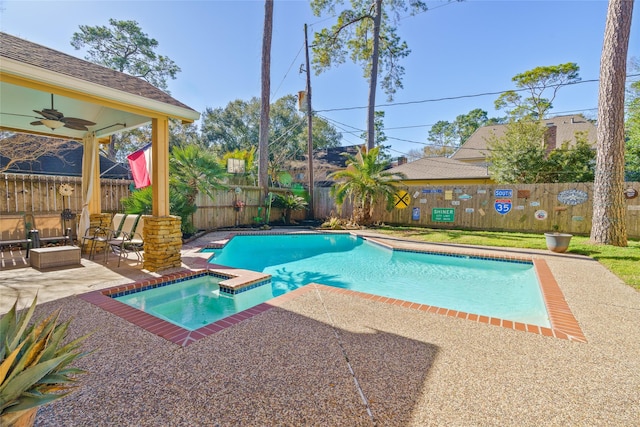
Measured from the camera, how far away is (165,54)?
78.8 ft

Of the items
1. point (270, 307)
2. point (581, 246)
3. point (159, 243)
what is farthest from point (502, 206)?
point (159, 243)

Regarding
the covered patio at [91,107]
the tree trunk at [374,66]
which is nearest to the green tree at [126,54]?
the covered patio at [91,107]

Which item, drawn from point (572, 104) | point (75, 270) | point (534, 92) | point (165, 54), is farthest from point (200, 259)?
point (534, 92)

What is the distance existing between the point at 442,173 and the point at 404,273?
567 inches

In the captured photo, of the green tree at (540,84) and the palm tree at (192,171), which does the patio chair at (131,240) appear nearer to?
the palm tree at (192,171)

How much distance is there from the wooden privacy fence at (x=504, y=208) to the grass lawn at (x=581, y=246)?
2.38 ft

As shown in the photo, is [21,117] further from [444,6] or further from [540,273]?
[444,6]

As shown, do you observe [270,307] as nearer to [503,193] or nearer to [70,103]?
[70,103]

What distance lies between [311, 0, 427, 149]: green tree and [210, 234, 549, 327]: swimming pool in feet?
29.3

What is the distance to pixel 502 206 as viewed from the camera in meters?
12.2

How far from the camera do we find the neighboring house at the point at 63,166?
421 inches

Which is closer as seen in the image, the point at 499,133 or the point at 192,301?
the point at 192,301

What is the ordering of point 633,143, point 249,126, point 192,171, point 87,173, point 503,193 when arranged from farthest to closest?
point 249,126 → point 633,143 → point 503,193 → point 192,171 → point 87,173

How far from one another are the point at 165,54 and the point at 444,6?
2093 cm
